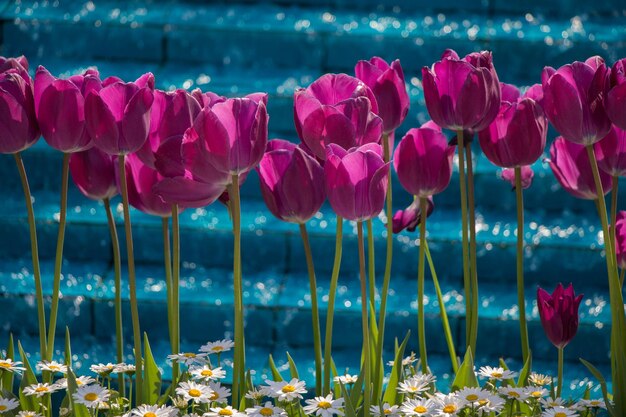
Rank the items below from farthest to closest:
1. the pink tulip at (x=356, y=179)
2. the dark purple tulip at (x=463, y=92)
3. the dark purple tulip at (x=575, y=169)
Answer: the dark purple tulip at (x=575, y=169), the dark purple tulip at (x=463, y=92), the pink tulip at (x=356, y=179)

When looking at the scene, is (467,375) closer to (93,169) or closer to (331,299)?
(331,299)

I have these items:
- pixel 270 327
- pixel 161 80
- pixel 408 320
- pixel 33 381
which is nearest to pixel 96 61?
pixel 161 80

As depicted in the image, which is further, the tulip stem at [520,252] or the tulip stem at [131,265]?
the tulip stem at [520,252]

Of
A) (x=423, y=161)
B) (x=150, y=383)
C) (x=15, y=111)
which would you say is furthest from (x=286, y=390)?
(x=15, y=111)

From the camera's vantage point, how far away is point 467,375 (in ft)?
3.51

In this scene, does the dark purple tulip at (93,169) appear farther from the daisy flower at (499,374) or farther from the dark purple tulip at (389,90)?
the daisy flower at (499,374)

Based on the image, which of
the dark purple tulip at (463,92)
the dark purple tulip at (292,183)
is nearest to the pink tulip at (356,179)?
the dark purple tulip at (292,183)

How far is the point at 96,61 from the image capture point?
298 cm

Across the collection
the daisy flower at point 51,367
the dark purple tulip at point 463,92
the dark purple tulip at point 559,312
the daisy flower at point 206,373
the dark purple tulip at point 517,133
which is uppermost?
the dark purple tulip at point 463,92

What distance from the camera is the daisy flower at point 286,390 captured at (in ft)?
3.28

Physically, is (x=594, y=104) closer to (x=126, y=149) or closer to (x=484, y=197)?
(x=126, y=149)

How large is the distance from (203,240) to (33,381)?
150 cm

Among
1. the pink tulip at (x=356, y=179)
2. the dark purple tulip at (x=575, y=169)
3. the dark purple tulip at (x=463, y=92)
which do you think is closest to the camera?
the pink tulip at (x=356, y=179)

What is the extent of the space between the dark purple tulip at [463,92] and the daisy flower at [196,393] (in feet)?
1.15
